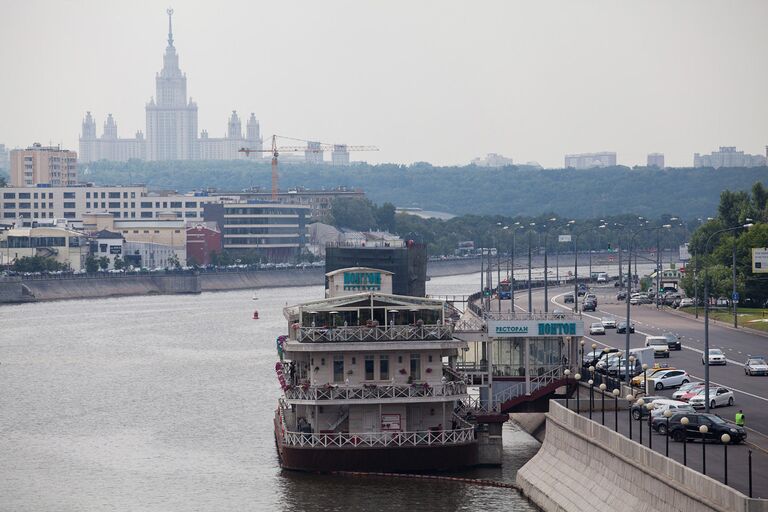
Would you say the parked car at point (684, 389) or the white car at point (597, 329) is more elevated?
→ the parked car at point (684, 389)

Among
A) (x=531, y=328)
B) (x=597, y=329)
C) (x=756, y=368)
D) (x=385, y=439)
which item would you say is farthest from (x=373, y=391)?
(x=597, y=329)

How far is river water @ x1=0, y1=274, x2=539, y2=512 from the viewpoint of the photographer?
58.3 meters

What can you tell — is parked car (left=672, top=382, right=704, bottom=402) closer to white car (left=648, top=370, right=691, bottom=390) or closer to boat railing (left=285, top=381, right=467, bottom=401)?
white car (left=648, top=370, right=691, bottom=390)

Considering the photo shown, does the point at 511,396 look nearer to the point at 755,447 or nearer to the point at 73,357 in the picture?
the point at 755,447

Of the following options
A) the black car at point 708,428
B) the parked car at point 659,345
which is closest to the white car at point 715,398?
the black car at point 708,428

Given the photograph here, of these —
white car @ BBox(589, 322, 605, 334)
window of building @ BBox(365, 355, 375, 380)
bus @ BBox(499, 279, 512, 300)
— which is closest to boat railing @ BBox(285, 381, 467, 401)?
window of building @ BBox(365, 355, 375, 380)

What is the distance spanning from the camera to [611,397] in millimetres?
61438

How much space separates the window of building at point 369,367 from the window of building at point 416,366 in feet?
4.64

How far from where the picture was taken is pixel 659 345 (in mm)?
93562

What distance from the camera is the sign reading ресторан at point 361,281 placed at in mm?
72188

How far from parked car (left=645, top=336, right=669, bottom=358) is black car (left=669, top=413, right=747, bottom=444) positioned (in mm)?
38491

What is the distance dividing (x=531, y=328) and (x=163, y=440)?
1870 cm

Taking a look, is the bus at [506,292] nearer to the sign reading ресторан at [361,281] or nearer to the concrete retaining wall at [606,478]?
the sign reading ресторан at [361,281]

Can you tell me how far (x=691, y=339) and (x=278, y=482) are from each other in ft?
164
